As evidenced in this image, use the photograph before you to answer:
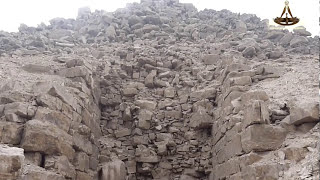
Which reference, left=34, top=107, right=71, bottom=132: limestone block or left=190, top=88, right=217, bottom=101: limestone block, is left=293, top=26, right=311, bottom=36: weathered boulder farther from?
left=34, top=107, right=71, bottom=132: limestone block

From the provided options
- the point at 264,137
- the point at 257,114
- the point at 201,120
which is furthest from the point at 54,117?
the point at 264,137

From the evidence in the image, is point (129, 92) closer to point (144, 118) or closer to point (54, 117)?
point (144, 118)

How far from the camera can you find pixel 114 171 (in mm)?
9414

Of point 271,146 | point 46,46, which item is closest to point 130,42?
point 46,46

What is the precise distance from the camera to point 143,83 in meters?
12.3

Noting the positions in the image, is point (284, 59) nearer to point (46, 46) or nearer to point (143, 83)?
point (143, 83)

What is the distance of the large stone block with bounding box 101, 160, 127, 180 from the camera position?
927cm

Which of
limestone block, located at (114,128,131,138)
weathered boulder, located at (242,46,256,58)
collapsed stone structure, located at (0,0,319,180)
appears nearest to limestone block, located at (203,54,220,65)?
collapsed stone structure, located at (0,0,319,180)

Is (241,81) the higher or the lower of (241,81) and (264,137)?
the higher

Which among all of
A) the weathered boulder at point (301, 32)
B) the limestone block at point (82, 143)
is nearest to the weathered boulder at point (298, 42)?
the weathered boulder at point (301, 32)

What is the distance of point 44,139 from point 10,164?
187 cm

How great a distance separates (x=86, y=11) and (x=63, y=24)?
8.46ft

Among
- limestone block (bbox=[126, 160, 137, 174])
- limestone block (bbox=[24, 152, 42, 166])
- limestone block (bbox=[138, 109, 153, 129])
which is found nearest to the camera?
limestone block (bbox=[24, 152, 42, 166])

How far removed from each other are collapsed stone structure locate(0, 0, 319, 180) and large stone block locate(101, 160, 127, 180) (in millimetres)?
29
